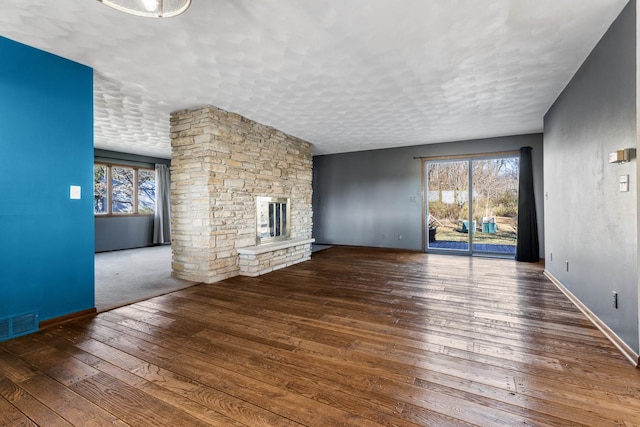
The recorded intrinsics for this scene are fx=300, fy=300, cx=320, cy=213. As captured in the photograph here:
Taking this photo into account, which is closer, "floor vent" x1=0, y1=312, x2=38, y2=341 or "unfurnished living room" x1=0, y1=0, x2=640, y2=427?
"unfurnished living room" x1=0, y1=0, x2=640, y2=427

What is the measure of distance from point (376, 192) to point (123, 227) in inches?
260

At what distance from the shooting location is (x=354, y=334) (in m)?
2.54

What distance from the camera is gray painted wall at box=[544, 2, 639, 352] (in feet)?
7.11

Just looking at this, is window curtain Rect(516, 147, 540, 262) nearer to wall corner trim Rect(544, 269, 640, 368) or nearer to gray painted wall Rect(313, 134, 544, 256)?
gray painted wall Rect(313, 134, 544, 256)

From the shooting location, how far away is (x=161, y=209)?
27.7 feet

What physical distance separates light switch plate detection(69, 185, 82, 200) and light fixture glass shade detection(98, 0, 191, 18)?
6.76ft

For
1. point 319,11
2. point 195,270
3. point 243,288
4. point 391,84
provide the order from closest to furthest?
point 319,11
point 391,84
point 243,288
point 195,270

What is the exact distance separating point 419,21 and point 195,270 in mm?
4009

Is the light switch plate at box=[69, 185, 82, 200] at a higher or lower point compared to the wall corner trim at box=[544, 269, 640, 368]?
higher

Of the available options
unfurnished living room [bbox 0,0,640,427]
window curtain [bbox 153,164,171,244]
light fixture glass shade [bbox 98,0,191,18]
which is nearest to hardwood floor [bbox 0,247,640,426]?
unfurnished living room [bbox 0,0,640,427]

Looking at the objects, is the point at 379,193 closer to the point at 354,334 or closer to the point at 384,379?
the point at 354,334

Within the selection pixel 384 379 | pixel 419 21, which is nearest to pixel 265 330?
pixel 384 379

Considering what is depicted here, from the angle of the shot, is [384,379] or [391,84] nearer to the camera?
[384,379]

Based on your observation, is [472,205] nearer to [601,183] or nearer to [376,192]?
[376,192]
